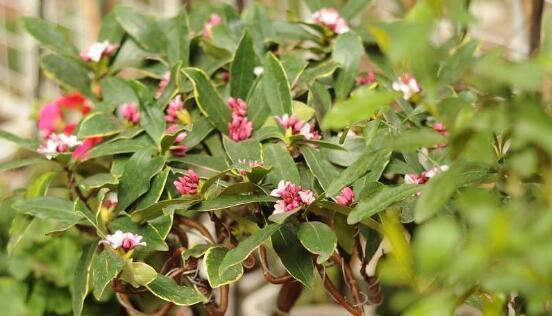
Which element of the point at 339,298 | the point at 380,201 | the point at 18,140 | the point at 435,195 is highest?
the point at 435,195

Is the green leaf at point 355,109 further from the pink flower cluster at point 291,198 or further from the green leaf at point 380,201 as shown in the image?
the pink flower cluster at point 291,198

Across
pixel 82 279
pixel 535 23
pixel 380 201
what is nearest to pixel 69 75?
pixel 82 279

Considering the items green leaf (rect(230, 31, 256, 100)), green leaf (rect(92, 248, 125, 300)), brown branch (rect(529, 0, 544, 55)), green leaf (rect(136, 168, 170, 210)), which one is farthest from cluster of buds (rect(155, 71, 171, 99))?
brown branch (rect(529, 0, 544, 55))

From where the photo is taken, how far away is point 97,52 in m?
1.38

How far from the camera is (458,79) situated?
1290 mm

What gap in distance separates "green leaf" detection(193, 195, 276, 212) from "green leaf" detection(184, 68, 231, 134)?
0.19m

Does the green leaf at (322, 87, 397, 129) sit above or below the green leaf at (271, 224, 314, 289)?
above

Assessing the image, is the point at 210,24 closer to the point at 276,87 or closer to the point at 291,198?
the point at 276,87

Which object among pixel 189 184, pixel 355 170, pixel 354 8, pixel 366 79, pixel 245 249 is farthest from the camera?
pixel 354 8

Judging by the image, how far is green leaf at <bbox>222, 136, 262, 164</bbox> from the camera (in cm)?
113

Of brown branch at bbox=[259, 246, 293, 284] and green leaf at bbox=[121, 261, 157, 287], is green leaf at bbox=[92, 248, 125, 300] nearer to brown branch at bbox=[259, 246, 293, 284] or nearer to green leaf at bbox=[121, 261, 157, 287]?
green leaf at bbox=[121, 261, 157, 287]

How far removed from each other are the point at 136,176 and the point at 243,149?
14cm

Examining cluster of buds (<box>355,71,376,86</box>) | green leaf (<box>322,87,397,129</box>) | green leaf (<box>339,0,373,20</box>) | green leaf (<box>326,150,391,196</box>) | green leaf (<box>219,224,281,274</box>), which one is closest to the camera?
green leaf (<box>322,87,397,129</box>)

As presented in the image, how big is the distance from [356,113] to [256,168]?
1.38ft
